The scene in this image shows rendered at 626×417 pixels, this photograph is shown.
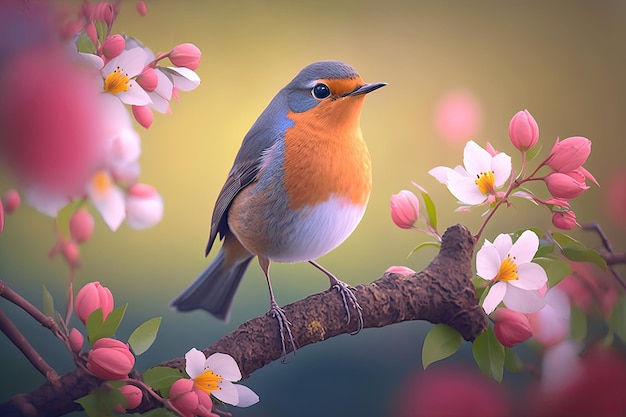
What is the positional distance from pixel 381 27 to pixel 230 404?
1.70ft

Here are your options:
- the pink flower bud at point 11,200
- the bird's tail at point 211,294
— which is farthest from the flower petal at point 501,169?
the pink flower bud at point 11,200

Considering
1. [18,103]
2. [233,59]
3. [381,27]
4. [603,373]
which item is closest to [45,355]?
[18,103]

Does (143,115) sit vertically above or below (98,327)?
above

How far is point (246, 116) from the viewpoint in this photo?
878mm

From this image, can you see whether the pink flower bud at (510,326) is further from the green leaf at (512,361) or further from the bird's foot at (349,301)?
the bird's foot at (349,301)

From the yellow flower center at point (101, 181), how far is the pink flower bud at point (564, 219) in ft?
1.86

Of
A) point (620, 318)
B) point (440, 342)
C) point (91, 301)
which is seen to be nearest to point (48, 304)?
point (91, 301)

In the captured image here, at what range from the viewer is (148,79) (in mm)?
816

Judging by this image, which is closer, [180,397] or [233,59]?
[180,397]

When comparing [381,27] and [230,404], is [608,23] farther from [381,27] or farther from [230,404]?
[230,404]

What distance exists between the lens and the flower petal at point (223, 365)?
0.77m

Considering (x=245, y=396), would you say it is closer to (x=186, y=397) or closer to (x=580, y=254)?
(x=186, y=397)

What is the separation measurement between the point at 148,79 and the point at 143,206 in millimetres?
159

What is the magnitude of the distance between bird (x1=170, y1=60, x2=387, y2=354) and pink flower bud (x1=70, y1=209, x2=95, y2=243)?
14 cm
